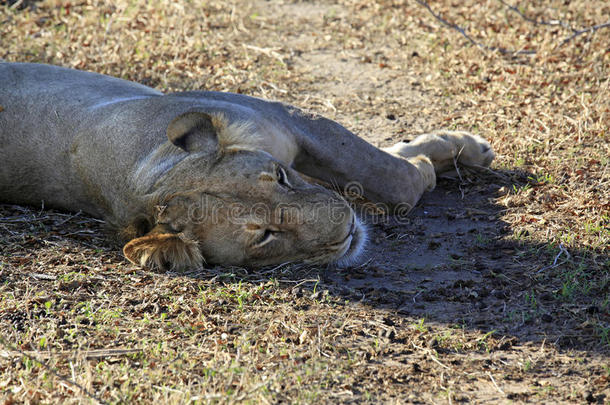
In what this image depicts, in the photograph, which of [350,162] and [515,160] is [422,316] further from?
[515,160]

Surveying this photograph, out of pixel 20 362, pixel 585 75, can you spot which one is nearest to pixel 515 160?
pixel 585 75

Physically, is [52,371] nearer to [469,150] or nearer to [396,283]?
[396,283]

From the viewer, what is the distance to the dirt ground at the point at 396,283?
3.01 m

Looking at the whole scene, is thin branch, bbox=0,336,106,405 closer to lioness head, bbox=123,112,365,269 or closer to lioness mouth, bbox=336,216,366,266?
lioness head, bbox=123,112,365,269

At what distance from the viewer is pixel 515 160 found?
208 inches

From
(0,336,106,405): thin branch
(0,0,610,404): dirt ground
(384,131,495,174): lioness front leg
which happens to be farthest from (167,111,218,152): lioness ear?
(384,131,495,174): lioness front leg

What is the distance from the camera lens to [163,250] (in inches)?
153

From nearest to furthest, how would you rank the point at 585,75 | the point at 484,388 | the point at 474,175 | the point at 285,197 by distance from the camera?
1. the point at 484,388
2. the point at 285,197
3. the point at 474,175
4. the point at 585,75

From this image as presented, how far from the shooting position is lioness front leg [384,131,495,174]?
5.09 metres

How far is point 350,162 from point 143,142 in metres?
1.30

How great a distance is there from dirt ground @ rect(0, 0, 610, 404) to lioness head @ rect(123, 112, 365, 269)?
5.2 inches

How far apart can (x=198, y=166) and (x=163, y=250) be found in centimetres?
50

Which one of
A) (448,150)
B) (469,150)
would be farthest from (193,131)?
(469,150)

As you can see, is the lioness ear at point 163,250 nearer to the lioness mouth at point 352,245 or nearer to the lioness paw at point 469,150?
the lioness mouth at point 352,245
